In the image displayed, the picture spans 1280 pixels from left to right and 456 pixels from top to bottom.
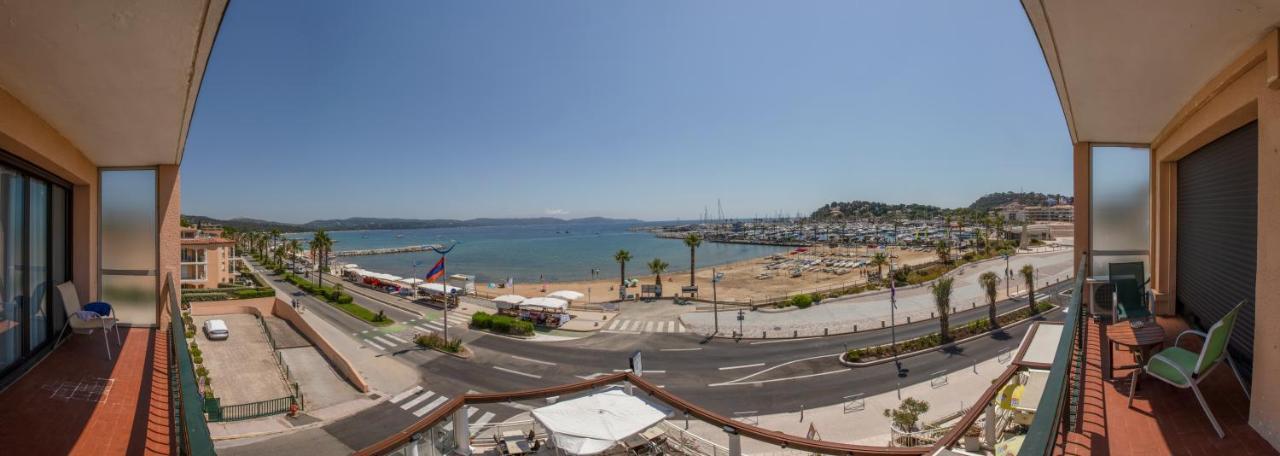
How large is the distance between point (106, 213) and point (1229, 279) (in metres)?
13.0

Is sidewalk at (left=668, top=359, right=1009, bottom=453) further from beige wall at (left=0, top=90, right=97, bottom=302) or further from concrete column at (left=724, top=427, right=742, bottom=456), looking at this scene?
beige wall at (left=0, top=90, right=97, bottom=302)

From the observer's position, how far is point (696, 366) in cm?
1825

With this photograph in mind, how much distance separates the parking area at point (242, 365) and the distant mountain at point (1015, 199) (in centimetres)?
12835

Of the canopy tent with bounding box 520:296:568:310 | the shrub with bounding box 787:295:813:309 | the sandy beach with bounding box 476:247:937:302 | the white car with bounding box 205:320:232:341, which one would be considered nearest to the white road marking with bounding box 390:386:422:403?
the canopy tent with bounding box 520:296:568:310

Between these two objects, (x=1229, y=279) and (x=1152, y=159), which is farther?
(x=1152, y=159)

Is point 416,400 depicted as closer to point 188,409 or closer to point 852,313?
point 188,409

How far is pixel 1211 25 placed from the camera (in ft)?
8.78

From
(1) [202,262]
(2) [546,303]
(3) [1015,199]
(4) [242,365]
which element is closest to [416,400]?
(4) [242,365]

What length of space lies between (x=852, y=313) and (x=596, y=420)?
82.1 ft

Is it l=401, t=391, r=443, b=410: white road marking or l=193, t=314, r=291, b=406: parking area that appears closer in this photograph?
l=401, t=391, r=443, b=410: white road marking

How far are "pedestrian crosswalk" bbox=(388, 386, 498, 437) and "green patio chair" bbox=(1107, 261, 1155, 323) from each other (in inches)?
475

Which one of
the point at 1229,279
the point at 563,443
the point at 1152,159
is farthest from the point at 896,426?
the point at 563,443

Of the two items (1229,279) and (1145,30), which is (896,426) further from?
(1145,30)

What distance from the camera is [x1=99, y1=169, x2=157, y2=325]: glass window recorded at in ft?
21.6
